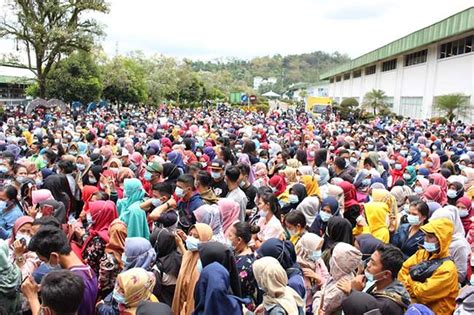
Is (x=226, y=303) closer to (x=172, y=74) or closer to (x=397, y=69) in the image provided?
(x=397, y=69)

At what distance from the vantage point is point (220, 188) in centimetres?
618

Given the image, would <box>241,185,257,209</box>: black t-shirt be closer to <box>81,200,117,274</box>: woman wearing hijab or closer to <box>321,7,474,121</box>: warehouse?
<box>81,200,117,274</box>: woman wearing hijab

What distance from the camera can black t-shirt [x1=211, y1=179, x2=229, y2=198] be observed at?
20.0 ft

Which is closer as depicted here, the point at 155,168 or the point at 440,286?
the point at 440,286

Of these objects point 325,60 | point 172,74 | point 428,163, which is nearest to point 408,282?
point 428,163

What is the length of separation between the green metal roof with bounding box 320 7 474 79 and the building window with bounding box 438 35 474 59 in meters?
0.84

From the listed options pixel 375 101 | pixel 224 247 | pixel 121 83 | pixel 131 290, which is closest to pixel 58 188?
pixel 224 247

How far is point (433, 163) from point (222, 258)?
7.23 m

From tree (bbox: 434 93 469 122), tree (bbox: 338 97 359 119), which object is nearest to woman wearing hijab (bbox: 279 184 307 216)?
tree (bbox: 434 93 469 122)

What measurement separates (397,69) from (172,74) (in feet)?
60.8

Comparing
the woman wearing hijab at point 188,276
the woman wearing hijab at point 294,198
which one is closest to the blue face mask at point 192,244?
the woman wearing hijab at point 188,276

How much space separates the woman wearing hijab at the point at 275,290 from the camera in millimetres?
2955

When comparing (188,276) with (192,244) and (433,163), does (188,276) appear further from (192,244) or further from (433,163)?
(433,163)

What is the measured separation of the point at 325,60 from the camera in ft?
475
